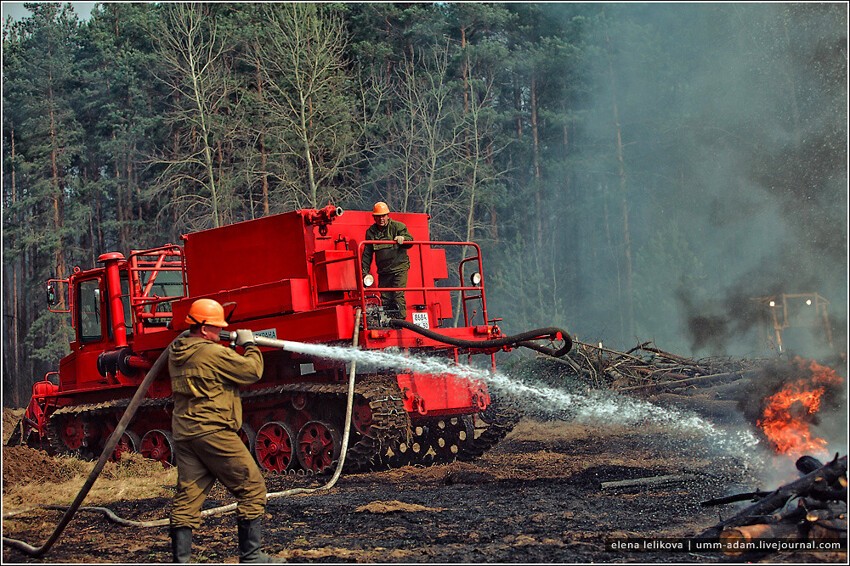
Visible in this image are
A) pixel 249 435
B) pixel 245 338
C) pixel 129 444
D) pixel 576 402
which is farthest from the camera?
pixel 576 402

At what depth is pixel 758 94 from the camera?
85.6 ft

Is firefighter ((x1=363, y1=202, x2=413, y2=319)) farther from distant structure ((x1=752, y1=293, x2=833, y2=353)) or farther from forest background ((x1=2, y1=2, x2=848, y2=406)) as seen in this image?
forest background ((x1=2, y1=2, x2=848, y2=406))

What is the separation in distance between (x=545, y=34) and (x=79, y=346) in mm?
29304

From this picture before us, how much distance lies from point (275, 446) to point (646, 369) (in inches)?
367

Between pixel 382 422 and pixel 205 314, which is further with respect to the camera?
pixel 382 422

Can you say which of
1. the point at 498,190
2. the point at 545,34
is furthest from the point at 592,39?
the point at 498,190

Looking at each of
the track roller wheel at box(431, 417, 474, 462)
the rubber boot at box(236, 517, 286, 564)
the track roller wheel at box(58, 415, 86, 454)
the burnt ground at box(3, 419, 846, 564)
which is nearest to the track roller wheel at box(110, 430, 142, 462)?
the track roller wheel at box(58, 415, 86, 454)

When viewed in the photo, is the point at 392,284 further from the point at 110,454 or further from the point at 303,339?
the point at 110,454

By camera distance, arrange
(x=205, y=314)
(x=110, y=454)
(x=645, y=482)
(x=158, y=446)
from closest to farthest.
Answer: (x=205, y=314), (x=110, y=454), (x=645, y=482), (x=158, y=446)

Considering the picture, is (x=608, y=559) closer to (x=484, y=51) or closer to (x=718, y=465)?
(x=718, y=465)

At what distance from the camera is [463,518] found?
351 inches

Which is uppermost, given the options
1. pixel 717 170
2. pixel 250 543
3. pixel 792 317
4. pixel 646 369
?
pixel 717 170

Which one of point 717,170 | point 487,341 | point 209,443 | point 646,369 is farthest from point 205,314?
point 717,170

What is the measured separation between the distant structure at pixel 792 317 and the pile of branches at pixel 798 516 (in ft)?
32.7
